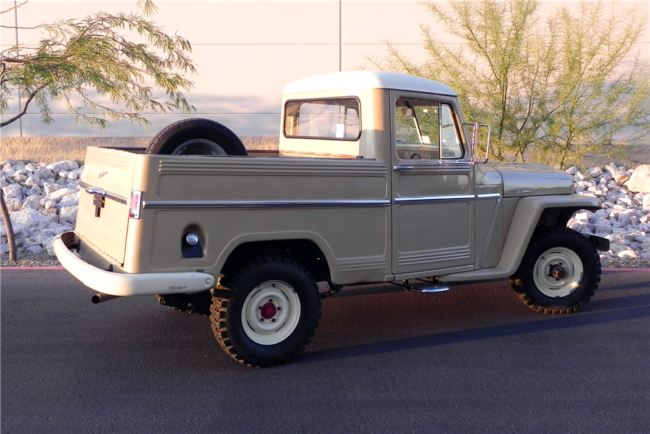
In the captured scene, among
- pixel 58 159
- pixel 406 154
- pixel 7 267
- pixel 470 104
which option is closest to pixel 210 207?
pixel 406 154

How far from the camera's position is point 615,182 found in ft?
44.2

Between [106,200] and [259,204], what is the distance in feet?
4.03

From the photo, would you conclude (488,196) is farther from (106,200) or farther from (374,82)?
(106,200)

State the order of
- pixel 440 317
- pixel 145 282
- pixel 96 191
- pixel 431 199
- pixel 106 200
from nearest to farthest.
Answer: pixel 145 282 < pixel 106 200 < pixel 96 191 < pixel 431 199 < pixel 440 317

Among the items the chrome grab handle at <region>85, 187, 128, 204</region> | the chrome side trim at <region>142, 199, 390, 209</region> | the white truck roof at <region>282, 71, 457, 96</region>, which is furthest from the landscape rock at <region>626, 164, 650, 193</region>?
the chrome grab handle at <region>85, 187, 128, 204</region>

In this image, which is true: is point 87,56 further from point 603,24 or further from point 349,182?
point 603,24

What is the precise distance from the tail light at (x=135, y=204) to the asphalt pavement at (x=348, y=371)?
120 cm

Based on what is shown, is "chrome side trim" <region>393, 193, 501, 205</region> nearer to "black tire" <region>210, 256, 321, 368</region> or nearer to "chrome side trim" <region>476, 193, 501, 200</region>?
"chrome side trim" <region>476, 193, 501, 200</region>

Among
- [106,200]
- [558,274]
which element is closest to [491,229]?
[558,274]

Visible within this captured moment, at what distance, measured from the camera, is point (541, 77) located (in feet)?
37.5

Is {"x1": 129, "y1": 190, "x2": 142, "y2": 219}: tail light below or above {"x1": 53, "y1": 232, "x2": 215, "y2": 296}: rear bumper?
above

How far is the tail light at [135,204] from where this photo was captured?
4234 millimetres

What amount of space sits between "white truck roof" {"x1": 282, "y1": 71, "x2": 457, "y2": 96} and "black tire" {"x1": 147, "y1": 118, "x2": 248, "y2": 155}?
1.02 meters

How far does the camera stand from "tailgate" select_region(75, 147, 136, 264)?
446 centimetres
